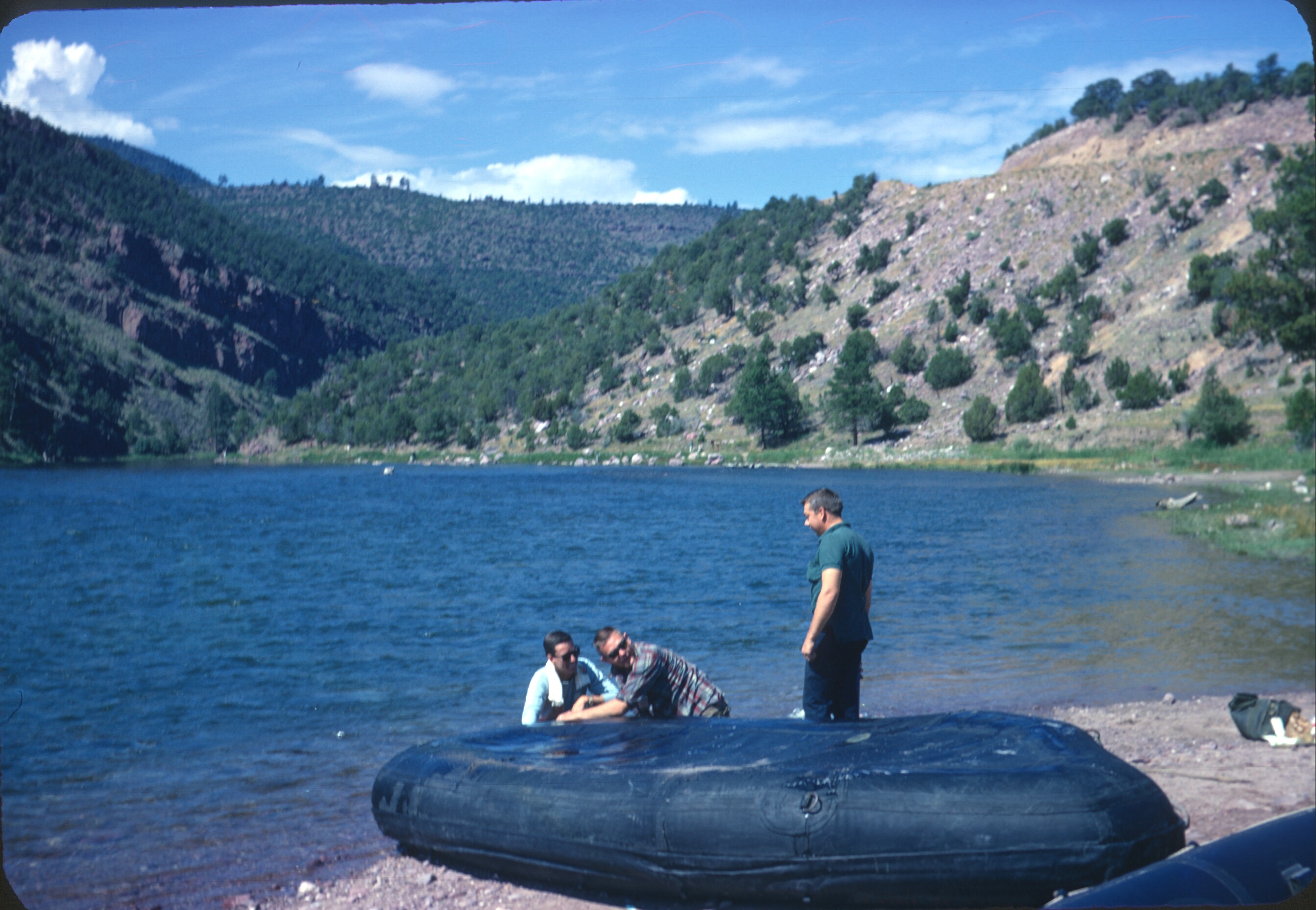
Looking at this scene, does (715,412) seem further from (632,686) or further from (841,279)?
(632,686)

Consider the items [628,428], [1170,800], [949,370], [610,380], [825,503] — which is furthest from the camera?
[610,380]

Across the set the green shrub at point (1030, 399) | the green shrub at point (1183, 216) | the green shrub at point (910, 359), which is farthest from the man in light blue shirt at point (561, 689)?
the green shrub at point (1183, 216)

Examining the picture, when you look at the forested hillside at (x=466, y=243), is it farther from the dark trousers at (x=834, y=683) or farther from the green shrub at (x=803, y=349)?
the dark trousers at (x=834, y=683)

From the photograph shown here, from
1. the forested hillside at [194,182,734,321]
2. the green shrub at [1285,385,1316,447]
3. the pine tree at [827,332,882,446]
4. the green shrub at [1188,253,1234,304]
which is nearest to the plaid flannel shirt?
the green shrub at [1285,385,1316,447]

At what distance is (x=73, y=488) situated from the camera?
186 feet

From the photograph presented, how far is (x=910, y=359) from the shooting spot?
243 feet

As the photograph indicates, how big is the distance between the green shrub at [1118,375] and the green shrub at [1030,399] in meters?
4.19

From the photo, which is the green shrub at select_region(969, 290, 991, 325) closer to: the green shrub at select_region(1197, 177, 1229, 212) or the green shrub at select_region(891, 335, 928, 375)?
the green shrub at select_region(891, 335, 928, 375)

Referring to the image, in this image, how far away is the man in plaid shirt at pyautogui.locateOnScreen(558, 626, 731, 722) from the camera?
786cm

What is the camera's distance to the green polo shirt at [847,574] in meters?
7.11

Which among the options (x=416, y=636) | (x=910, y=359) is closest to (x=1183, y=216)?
(x=910, y=359)

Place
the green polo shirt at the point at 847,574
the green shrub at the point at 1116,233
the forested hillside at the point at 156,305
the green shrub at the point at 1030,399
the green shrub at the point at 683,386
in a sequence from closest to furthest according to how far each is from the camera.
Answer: the green polo shirt at the point at 847,574 < the green shrub at the point at 1030,399 < the green shrub at the point at 1116,233 < the forested hillside at the point at 156,305 < the green shrub at the point at 683,386

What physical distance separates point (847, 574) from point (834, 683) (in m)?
0.87

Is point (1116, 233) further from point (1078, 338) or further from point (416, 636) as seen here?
point (416, 636)
